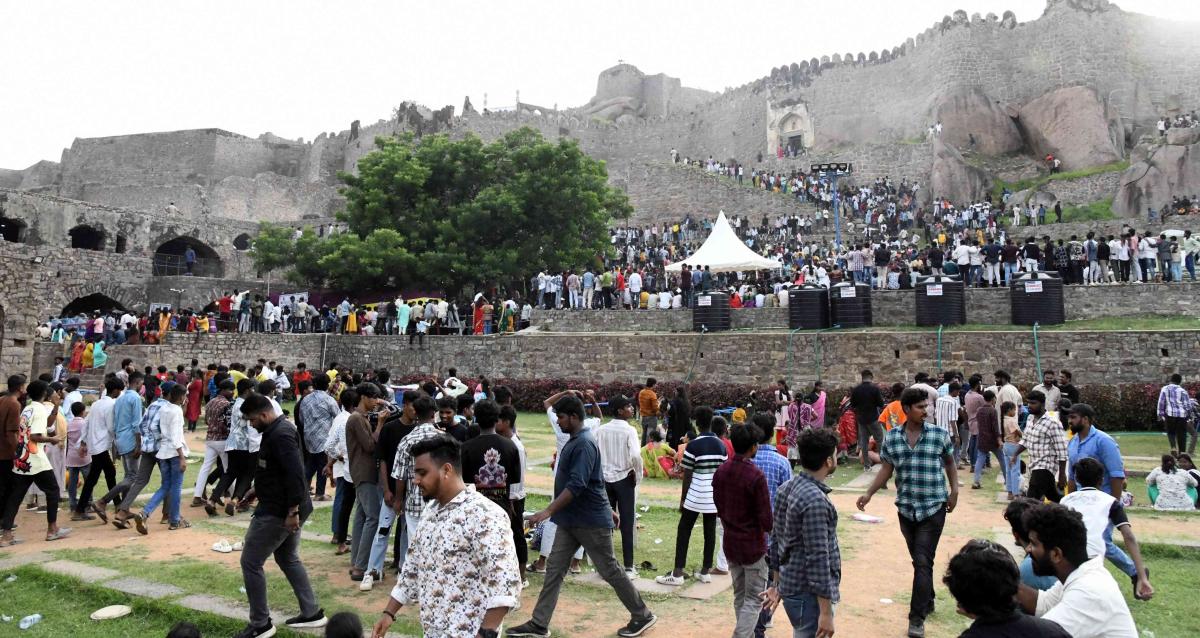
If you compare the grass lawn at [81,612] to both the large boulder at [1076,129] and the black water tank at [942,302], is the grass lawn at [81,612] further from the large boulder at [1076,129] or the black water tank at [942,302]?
the large boulder at [1076,129]

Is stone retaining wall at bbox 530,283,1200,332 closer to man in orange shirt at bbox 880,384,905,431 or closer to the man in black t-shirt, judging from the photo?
man in orange shirt at bbox 880,384,905,431

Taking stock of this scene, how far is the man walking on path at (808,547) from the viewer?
4098mm

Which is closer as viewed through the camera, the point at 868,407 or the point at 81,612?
the point at 81,612

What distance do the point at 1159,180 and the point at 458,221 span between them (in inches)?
970

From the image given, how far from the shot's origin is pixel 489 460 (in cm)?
570

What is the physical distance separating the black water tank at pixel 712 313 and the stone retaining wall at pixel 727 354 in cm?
69

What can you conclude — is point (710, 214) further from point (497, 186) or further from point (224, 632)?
point (224, 632)

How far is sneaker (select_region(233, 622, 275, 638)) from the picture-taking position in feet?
16.0

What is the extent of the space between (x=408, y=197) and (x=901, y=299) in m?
16.7

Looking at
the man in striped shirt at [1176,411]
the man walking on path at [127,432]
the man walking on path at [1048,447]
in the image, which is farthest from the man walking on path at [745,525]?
the man in striped shirt at [1176,411]

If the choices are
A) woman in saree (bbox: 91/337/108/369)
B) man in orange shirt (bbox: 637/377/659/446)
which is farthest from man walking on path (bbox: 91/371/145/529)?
woman in saree (bbox: 91/337/108/369)

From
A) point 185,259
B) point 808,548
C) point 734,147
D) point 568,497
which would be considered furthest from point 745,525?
point 734,147

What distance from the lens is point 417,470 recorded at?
131 inches

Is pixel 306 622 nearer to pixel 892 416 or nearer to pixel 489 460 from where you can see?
pixel 489 460
